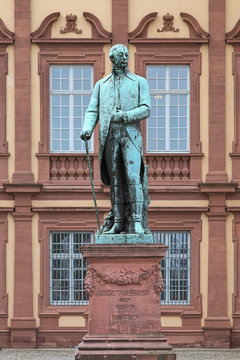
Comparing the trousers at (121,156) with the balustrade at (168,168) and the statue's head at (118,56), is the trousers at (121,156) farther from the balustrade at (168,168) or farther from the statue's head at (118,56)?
the balustrade at (168,168)

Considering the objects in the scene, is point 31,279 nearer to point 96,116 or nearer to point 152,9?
→ point 152,9

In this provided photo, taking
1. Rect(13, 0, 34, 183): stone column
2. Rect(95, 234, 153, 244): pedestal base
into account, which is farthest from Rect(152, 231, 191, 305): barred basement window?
Rect(95, 234, 153, 244): pedestal base

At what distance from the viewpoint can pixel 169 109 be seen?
33875 millimetres

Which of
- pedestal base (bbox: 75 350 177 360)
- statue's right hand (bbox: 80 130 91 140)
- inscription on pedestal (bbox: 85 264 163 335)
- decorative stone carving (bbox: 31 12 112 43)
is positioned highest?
decorative stone carving (bbox: 31 12 112 43)

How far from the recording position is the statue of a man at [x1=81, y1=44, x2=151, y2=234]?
778 inches

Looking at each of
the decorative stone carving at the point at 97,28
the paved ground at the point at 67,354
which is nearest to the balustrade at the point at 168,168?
the decorative stone carving at the point at 97,28

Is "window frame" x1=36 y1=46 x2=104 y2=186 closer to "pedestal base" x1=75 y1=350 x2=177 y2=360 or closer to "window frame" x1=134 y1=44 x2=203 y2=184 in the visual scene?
"window frame" x1=134 y1=44 x2=203 y2=184

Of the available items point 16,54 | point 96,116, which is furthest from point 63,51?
point 96,116

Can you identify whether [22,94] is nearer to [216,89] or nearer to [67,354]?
[216,89]

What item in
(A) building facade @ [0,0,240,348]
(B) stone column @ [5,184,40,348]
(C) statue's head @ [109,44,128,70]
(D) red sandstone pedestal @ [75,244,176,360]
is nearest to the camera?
(D) red sandstone pedestal @ [75,244,176,360]

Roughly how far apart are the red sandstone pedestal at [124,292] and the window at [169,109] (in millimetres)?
14551

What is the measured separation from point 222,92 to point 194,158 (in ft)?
5.43

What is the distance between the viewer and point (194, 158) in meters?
33.6

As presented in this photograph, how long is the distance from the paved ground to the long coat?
10.1m
